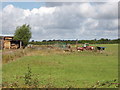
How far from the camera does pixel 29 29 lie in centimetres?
6275

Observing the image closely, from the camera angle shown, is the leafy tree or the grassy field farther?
the leafy tree

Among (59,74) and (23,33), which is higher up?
(23,33)

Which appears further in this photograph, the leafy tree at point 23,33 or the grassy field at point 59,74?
the leafy tree at point 23,33

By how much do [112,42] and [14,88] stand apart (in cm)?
6218

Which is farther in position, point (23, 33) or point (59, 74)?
point (23, 33)

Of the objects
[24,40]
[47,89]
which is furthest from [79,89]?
[24,40]

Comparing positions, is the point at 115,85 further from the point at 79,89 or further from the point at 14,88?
the point at 14,88

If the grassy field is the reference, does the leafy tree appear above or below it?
above

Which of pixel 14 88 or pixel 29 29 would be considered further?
pixel 29 29

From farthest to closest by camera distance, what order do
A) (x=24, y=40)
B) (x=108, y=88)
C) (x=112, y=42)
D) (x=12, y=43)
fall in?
1. (x=112, y=42)
2. (x=24, y=40)
3. (x=12, y=43)
4. (x=108, y=88)

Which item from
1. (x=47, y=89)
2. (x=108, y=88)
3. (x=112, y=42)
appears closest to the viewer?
(x=47, y=89)

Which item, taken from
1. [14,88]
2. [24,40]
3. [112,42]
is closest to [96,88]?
[14,88]

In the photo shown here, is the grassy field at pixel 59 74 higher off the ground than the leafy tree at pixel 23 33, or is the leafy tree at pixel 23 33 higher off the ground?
the leafy tree at pixel 23 33

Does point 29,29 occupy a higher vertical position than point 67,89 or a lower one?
higher
